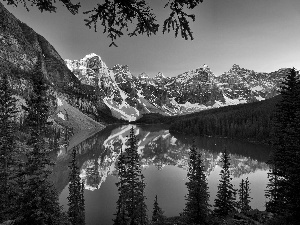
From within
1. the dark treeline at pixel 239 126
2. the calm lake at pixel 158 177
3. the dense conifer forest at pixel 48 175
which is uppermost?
the dark treeline at pixel 239 126

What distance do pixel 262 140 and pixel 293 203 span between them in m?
123

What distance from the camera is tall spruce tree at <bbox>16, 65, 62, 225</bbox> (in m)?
17.7

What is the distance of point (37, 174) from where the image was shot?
18.1 metres

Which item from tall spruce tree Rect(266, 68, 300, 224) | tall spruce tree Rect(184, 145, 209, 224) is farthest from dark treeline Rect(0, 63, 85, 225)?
tall spruce tree Rect(184, 145, 209, 224)

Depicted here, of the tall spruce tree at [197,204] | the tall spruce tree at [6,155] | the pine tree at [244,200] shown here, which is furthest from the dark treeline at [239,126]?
the tall spruce tree at [6,155]

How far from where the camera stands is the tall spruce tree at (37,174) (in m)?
17.7

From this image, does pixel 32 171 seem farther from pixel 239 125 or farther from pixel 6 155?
pixel 239 125

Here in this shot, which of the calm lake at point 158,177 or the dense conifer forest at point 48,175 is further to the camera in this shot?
the calm lake at point 158,177

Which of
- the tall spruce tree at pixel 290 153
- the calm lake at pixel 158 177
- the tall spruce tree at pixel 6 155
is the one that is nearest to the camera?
the tall spruce tree at pixel 290 153

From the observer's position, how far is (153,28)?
20.0 feet

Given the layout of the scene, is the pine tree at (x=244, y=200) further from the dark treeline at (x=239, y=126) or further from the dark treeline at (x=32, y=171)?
the dark treeline at (x=239, y=126)

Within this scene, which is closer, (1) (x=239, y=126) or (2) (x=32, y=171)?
(2) (x=32, y=171)

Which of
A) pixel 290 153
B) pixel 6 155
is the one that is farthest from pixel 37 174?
pixel 290 153

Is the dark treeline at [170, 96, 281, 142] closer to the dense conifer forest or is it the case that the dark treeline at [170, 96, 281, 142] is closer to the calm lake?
the calm lake
